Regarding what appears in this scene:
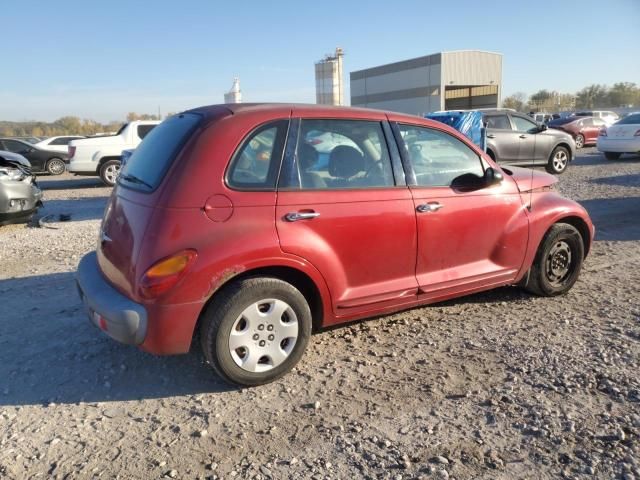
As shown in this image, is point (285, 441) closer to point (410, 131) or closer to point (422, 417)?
point (422, 417)

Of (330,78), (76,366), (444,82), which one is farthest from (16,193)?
(330,78)

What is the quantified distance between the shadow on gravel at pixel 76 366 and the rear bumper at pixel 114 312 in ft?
1.55

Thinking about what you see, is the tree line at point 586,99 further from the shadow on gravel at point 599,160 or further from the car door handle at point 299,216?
the car door handle at point 299,216

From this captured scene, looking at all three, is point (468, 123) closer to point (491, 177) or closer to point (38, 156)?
point (491, 177)

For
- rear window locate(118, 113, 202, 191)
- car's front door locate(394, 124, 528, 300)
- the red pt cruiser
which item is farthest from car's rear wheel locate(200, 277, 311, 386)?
car's front door locate(394, 124, 528, 300)

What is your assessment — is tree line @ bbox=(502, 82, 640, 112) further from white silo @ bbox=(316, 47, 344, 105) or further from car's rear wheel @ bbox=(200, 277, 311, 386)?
car's rear wheel @ bbox=(200, 277, 311, 386)

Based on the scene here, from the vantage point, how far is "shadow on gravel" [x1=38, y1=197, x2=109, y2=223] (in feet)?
31.0

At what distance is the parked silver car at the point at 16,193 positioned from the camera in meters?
7.88

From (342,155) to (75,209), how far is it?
8.55 metres

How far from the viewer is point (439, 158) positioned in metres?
4.09

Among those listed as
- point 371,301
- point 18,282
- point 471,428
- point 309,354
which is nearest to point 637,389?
point 471,428

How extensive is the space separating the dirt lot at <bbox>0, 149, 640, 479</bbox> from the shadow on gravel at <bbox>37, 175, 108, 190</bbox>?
10.9 m

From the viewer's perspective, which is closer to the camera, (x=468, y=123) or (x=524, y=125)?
(x=468, y=123)

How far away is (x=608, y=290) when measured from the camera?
496 cm
